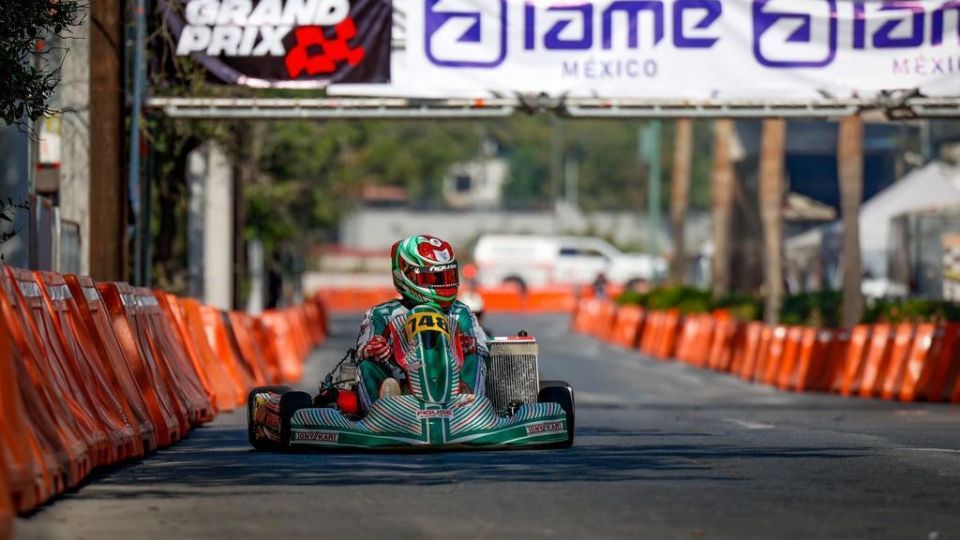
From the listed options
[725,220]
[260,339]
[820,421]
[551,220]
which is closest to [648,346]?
[725,220]

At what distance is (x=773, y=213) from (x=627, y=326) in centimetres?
745

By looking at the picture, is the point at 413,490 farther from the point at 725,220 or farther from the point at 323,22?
the point at 725,220

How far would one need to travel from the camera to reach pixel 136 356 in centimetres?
1407

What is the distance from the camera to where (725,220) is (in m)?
50.9

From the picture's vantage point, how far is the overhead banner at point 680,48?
76.0 feet

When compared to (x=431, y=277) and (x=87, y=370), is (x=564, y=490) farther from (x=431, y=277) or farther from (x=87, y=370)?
(x=431, y=277)

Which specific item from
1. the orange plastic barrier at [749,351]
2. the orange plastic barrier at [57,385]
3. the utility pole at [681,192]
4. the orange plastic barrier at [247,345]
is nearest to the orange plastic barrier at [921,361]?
the orange plastic barrier at [749,351]

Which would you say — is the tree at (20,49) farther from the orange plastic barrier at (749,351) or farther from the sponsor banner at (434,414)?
the orange plastic barrier at (749,351)

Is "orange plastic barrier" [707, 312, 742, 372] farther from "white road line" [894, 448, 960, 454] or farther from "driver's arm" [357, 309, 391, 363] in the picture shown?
"driver's arm" [357, 309, 391, 363]

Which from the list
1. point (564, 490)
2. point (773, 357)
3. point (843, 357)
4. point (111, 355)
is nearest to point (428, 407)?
point (111, 355)

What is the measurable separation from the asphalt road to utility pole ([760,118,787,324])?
24.3 meters

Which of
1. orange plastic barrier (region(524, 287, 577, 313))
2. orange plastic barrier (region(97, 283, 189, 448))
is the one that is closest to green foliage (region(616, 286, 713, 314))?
orange plastic barrier (region(524, 287, 577, 313))

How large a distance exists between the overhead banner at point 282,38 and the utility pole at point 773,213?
18.5 m

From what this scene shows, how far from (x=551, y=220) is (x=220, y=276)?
87.3 metres
